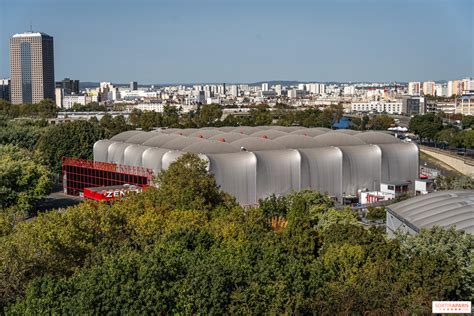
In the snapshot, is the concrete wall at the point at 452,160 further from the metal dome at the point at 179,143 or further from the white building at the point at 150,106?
the white building at the point at 150,106

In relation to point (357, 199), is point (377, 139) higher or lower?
higher

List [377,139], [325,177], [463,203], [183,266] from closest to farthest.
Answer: [183,266] < [463,203] < [325,177] < [377,139]

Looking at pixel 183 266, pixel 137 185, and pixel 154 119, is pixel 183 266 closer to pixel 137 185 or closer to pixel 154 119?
pixel 137 185

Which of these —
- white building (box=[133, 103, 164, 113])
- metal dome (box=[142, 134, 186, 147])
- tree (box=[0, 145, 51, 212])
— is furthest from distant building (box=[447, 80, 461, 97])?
tree (box=[0, 145, 51, 212])

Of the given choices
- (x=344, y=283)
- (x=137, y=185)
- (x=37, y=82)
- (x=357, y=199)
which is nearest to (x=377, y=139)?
(x=357, y=199)

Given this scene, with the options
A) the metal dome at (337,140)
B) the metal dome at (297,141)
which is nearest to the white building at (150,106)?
the metal dome at (337,140)

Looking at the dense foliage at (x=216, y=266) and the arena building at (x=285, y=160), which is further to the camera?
the arena building at (x=285, y=160)

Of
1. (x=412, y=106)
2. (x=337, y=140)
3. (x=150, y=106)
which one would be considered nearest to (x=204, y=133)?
(x=337, y=140)
